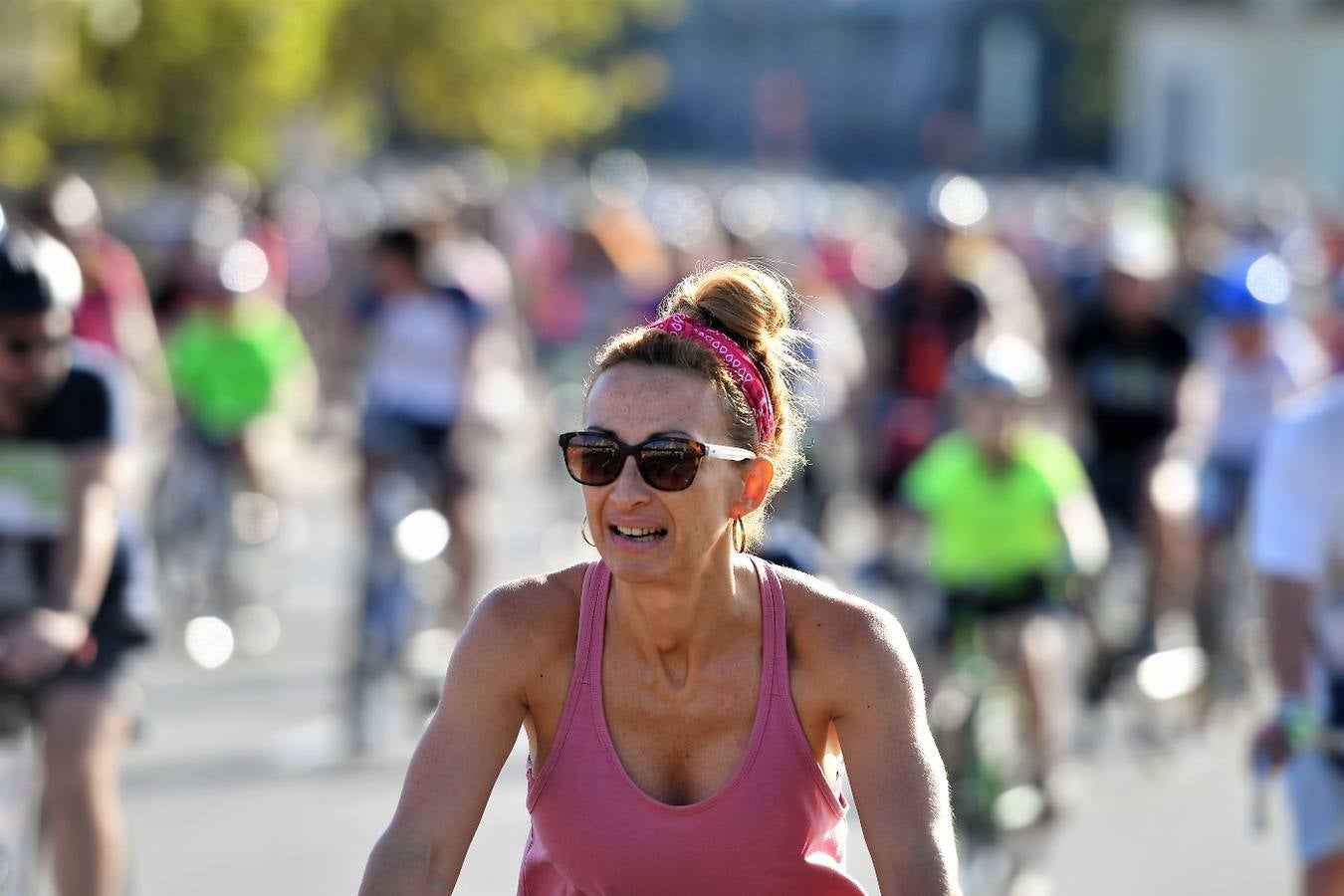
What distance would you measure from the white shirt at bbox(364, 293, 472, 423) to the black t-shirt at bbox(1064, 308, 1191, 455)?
2.78 meters

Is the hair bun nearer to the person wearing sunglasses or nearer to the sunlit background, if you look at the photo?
the person wearing sunglasses

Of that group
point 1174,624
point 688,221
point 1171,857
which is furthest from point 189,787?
point 688,221

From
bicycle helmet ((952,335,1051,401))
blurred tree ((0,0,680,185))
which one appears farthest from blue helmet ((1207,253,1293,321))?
blurred tree ((0,0,680,185))

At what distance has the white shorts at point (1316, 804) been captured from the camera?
541 centimetres

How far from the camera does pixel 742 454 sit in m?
3.87

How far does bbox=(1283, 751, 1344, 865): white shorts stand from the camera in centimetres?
541

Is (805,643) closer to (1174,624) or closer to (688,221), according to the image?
(1174,624)

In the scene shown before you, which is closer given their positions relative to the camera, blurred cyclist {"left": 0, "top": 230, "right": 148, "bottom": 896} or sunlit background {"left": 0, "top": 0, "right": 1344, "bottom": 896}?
blurred cyclist {"left": 0, "top": 230, "right": 148, "bottom": 896}

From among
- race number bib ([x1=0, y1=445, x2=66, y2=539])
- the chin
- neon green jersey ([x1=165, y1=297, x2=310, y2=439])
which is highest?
neon green jersey ([x1=165, y1=297, x2=310, y2=439])

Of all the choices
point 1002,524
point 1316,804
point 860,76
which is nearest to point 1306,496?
point 1316,804

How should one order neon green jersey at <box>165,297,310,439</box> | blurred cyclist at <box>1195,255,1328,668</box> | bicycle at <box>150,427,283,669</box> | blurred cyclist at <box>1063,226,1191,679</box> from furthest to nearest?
bicycle at <box>150,427,283,669</box>, neon green jersey at <box>165,297,310,439</box>, blurred cyclist at <box>1195,255,1328,668</box>, blurred cyclist at <box>1063,226,1191,679</box>

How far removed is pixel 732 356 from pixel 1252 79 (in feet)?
212

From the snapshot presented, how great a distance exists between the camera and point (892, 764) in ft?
12.4

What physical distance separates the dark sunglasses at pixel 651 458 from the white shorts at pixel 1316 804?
216cm
